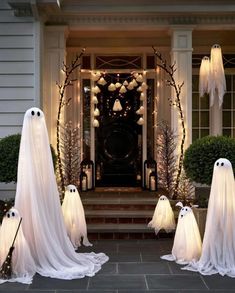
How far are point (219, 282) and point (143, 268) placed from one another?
1075 mm

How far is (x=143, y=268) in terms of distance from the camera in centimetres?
599

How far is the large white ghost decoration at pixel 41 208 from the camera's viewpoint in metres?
5.66

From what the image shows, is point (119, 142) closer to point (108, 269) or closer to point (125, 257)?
point (125, 257)

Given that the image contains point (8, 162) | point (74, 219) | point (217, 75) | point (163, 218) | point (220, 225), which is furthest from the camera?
point (217, 75)

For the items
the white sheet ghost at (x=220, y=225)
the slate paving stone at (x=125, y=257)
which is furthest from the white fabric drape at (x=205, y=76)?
the slate paving stone at (x=125, y=257)

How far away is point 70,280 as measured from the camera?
541cm

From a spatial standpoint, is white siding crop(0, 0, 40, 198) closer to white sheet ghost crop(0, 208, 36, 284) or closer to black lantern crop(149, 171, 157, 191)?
white sheet ghost crop(0, 208, 36, 284)

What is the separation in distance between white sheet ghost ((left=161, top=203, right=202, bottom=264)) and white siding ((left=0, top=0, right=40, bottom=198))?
11.3 feet

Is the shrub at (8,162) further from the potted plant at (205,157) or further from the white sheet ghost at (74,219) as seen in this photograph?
the potted plant at (205,157)

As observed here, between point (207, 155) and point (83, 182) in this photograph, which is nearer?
point (207, 155)

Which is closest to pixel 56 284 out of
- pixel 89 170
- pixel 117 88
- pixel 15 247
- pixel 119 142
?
pixel 15 247

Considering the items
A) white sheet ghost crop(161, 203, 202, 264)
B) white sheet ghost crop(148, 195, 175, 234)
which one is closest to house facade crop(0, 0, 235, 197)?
white sheet ghost crop(148, 195, 175, 234)

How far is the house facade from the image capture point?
26.9 feet

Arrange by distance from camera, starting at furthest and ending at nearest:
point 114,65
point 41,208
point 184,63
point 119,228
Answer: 1. point 114,65
2. point 184,63
3. point 119,228
4. point 41,208
